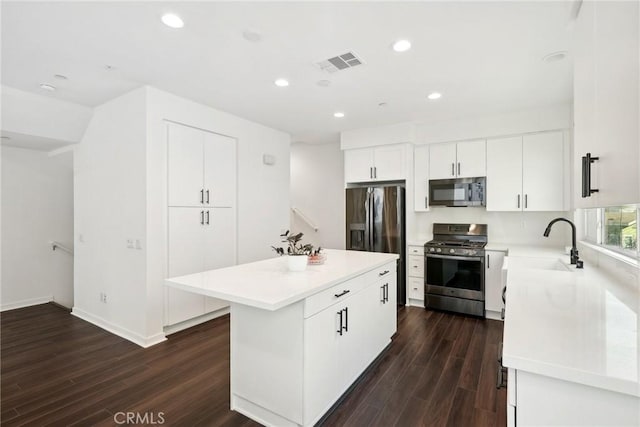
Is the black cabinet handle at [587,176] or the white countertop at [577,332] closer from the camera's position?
the white countertop at [577,332]

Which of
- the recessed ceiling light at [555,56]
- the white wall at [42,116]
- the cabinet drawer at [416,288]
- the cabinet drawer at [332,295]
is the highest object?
the recessed ceiling light at [555,56]

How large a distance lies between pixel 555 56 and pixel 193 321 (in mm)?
4499

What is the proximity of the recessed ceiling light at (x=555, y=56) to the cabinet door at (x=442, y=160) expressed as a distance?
183 centimetres

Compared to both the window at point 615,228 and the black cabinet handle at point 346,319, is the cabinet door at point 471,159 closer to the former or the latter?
the window at point 615,228

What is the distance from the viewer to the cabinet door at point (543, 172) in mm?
3736

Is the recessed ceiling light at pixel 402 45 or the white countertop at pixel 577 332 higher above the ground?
the recessed ceiling light at pixel 402 45

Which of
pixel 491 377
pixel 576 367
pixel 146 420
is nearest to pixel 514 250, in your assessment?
pixel 491 377

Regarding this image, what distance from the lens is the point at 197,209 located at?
3652 millimetres

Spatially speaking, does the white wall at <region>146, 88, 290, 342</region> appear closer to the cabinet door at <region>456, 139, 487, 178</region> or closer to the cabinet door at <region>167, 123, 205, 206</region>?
the cabinet door at <region>167, 123, 205, 206</region>

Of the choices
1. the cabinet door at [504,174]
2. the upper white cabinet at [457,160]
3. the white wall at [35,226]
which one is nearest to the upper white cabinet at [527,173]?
the cabinet door at [504,174]

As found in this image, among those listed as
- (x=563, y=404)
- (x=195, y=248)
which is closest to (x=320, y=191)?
(x=195, y=248)

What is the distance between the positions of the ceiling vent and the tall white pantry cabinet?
183 centimetres

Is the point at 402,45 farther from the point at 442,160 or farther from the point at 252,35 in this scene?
the point at 442,160

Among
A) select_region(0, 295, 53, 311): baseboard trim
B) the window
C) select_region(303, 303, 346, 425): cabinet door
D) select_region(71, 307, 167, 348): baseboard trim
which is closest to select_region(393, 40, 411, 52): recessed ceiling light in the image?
the window
